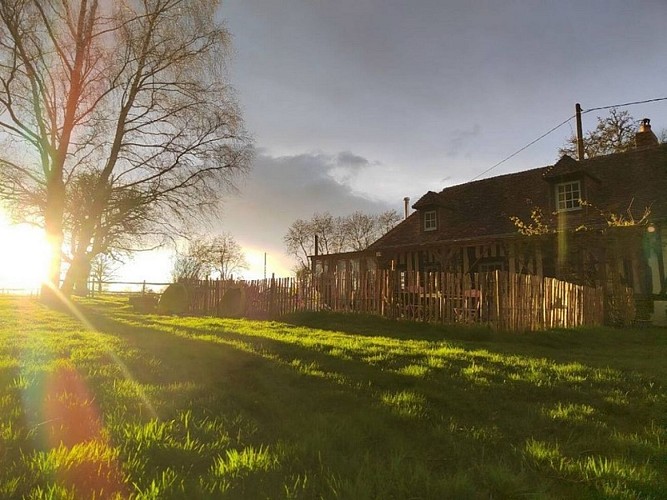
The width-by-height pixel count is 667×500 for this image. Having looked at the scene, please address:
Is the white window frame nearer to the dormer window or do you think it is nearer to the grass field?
the dormer window

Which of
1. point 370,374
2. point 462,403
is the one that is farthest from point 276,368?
point 462,403

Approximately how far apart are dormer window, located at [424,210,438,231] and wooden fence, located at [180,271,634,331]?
9.24 meters

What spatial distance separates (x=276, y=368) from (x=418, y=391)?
1895mm

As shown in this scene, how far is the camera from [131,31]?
18.0 metres

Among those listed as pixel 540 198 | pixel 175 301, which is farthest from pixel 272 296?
pixel 540 198

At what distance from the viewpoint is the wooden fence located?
11.7 metres

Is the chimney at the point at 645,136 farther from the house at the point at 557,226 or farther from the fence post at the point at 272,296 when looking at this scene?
the fence post at the point at 272,296

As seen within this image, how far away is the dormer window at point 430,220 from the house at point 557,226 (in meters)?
0.06

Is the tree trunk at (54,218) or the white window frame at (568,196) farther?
A: the white window frame at (568,196)

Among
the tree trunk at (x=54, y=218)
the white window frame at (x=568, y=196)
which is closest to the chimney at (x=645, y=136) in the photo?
the white window frame at (x=568, y=196)

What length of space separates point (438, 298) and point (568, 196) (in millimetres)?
11201

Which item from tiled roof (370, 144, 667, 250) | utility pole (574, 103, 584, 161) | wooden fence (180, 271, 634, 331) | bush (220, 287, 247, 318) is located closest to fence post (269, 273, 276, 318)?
wooden fence (180, 271, 634, 331)

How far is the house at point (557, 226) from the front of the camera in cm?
1659

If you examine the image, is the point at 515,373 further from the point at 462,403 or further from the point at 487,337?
the point at 487,337
